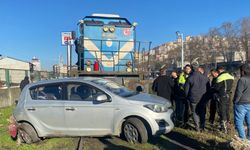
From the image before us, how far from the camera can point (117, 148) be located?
793cm

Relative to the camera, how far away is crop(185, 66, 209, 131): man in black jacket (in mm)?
9484

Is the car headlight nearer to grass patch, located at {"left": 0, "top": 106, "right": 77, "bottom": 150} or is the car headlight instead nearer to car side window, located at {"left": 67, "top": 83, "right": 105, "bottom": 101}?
car side window, located at {"left": 67, "top": 83, "right": 105, "bottom": 101}

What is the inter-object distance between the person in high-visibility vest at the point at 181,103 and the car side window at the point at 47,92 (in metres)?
3.77

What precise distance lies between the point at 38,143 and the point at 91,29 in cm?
745

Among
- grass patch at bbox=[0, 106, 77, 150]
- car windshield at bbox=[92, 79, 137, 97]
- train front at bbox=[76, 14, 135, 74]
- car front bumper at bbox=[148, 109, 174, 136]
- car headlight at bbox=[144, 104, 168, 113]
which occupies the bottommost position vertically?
grass patch at bbox=[0, 106, 77, 150]

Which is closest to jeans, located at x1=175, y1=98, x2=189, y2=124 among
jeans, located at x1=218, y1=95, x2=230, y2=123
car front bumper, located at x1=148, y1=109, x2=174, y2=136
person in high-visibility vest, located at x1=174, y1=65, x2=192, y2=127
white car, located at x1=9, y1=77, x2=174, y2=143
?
person in high-visibility vest, located at x1=174, y1=65, x2=192, y2=127

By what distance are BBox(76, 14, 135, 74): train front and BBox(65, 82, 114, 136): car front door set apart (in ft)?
19.5

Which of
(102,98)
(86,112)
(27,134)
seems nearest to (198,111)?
(102,98)

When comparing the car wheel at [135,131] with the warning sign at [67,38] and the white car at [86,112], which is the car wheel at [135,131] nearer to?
the white car at [86,112]

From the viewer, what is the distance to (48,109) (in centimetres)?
905

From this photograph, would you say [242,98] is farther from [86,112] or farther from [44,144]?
[44,144]

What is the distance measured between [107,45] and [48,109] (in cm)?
687

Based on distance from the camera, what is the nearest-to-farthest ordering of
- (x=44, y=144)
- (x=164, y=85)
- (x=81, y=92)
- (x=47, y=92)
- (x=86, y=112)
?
1. (x=86, y=112)
2. (x=44, y=144)
3. (x=81, y=92)
4. (x=47, y=92)
5. (x=164, y=85)

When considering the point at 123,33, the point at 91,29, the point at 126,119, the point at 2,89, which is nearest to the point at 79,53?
the point at 91,29
